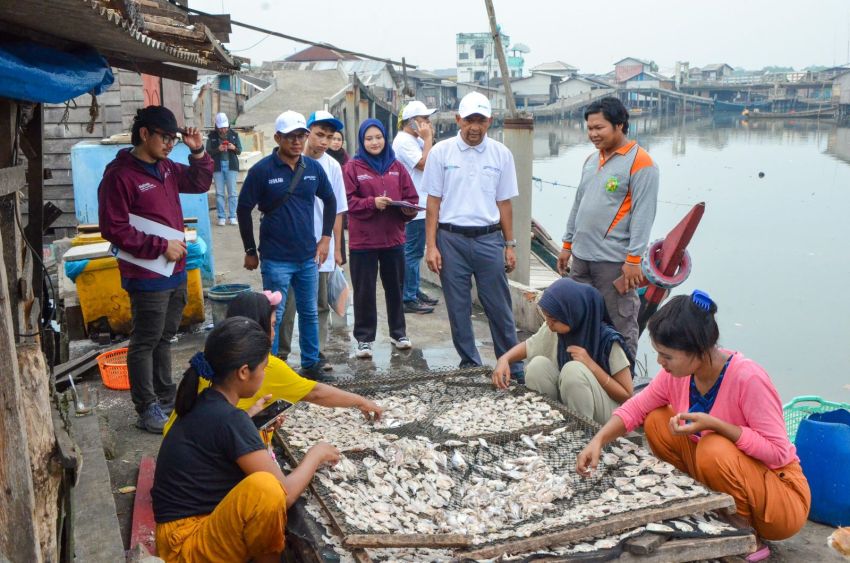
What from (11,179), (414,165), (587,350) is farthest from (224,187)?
(11,179)

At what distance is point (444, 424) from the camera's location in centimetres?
432

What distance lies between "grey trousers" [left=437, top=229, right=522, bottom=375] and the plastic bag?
4.07ft

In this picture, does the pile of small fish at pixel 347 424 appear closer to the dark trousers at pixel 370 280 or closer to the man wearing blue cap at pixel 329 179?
the man wearing blue cap at pixel 329 179

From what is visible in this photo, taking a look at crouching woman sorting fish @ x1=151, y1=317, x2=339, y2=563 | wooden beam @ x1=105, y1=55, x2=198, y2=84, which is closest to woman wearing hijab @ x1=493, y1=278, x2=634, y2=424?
crouching woman sorting fish @ x1=151, y1=317, x2=339, y2=563

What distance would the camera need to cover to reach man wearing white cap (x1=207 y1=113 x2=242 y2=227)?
40.7 feet

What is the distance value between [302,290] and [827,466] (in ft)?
11.3

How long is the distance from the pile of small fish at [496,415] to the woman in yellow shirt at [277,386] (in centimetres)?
55

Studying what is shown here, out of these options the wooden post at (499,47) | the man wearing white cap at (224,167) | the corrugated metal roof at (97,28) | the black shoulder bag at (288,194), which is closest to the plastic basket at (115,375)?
the black shoulder bag at (288,194)

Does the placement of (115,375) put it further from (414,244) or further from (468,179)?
(414,244)

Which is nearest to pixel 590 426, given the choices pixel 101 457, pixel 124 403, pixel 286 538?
pixel 286 538

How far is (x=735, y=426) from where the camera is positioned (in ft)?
10.7

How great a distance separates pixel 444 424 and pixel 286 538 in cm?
134

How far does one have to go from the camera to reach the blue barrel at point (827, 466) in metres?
3.70

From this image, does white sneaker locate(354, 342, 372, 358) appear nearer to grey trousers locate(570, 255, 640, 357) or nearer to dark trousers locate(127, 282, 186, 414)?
dark trousers locate(127, 282, 186, 414)
